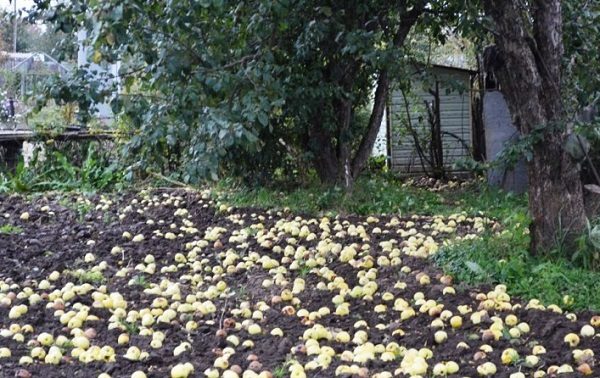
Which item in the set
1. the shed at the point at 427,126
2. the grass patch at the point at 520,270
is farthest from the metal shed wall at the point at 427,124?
the grass patch at the point at 520,270

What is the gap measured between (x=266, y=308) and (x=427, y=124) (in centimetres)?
768

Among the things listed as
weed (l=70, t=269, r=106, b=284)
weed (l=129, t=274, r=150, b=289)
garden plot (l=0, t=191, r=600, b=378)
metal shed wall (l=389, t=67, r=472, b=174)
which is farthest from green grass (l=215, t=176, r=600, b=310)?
weed (l=70, t=269, r=106, b=284)

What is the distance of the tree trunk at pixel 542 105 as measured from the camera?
498 centimetres

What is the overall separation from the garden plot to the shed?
453 centimetres

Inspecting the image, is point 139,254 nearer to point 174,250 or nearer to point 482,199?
point 174,250

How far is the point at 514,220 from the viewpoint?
6012mm

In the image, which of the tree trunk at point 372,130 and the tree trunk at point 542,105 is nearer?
the tree trunk at point 542,105

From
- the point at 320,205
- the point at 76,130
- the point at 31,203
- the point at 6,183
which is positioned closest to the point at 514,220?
the point at 320,205

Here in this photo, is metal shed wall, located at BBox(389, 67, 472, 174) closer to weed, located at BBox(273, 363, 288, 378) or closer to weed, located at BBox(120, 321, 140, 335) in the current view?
weed, located at BBox(120, 321, 140, 335)

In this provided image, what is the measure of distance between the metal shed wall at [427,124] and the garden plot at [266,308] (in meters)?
4.62

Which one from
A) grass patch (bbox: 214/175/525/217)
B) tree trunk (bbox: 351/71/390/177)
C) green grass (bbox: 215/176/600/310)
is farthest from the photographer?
tree trunk (bbox: 351/71/390/177)

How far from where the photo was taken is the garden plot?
3668mm

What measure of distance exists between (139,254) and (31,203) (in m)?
3.19

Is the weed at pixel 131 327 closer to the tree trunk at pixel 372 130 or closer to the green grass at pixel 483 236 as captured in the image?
the green grass at pixel 483 236
